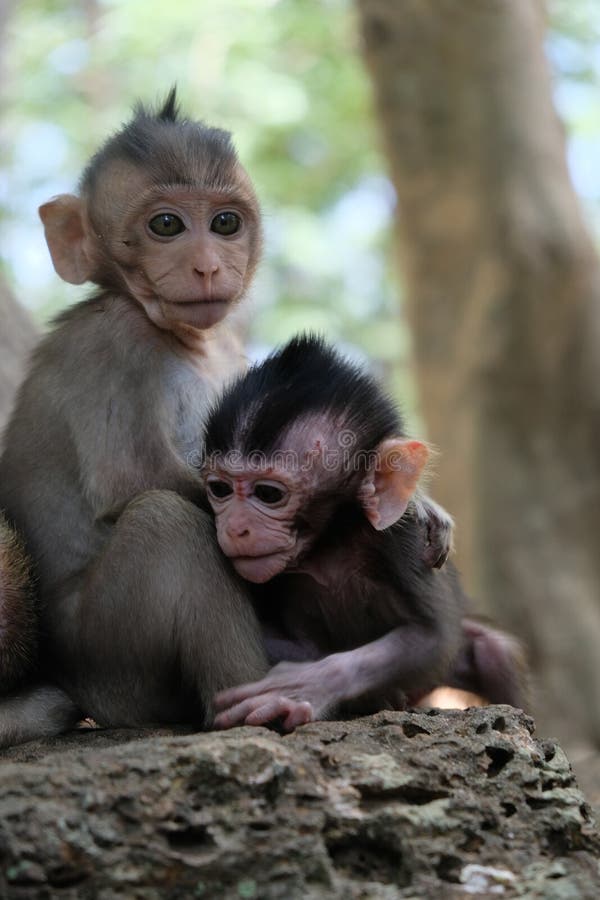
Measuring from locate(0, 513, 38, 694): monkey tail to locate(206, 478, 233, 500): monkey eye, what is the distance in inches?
28.0

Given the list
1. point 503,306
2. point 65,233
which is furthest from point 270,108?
point 65,233

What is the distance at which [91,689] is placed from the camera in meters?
4.08

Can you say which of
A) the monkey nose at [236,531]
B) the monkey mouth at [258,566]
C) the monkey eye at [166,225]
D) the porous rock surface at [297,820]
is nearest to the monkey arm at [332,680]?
the porous rock surface at [297,820]

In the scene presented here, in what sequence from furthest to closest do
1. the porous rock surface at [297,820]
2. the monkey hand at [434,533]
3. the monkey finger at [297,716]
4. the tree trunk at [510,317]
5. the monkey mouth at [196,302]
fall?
the tree trunk at [510,317] → the monkey mouth at [196,302] → the monkey hand at [434,533] → the monkey finger at [297,716] → the porous rock surface at [297,820]

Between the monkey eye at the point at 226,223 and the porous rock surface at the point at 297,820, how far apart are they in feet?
6.32

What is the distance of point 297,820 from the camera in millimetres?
3092

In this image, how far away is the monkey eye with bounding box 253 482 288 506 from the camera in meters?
3.97

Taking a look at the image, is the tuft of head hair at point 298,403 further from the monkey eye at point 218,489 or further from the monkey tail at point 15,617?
the monkey tail at point 15,617

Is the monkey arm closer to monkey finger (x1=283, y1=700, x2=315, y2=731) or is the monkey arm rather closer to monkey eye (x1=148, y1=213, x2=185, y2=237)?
monkey finger (x1=283, y1=700, x2=315, y2=731)

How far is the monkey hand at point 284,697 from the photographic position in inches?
146

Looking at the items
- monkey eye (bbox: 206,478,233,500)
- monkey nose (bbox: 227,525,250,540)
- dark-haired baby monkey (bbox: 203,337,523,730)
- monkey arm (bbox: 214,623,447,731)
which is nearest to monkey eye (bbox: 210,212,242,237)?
dark-haired baby monkey (bbox: 203,337,523,730)

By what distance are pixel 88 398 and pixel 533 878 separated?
85.4 inches

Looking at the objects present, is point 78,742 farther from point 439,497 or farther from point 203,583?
point 439,497

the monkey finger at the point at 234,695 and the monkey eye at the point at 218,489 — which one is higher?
the monkey eye at the point at 218,489
